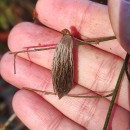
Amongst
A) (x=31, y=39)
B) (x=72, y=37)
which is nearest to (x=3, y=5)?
(x=31, y=39)

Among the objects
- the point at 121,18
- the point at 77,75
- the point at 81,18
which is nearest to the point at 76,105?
the point at 77,75

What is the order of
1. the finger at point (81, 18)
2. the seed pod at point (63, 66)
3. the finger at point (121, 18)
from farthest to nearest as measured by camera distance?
the finger at point (81, 18), the seed pod at point (63, 66), the finger at point (121, 18)

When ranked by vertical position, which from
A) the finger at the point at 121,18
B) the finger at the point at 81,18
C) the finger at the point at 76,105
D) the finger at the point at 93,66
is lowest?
the finger at the point at 76,105

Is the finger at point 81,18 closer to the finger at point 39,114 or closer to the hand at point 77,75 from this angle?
the hand at point 77,75

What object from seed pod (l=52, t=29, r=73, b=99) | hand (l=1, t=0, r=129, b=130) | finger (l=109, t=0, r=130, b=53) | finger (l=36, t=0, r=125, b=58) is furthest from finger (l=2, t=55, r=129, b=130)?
finger (l=109, t=0, r=130, b=53)

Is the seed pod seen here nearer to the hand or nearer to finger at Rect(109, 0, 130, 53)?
the hand

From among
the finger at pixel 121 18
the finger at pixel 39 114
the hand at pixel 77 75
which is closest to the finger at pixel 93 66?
the hand at pixel 77 75

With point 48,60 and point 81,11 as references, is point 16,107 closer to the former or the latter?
point 48,60
